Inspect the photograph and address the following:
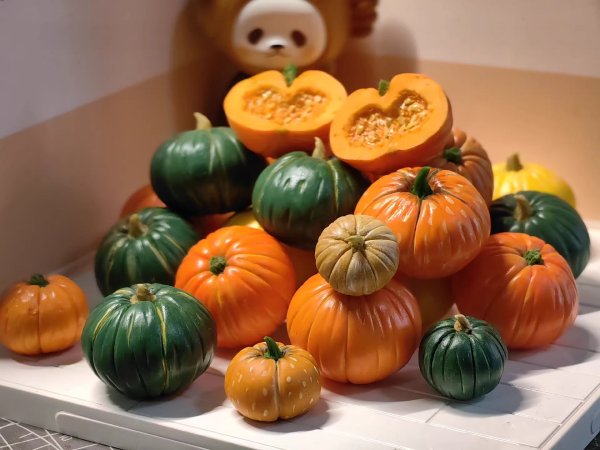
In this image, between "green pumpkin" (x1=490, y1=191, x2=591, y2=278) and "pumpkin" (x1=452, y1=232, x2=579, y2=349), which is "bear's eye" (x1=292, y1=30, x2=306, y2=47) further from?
"pumpkin" (x1=452, y1=232, x2=579, y2=349)

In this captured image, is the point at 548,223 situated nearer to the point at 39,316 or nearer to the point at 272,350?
the point at 272,350

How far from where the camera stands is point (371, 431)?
57.2 inches

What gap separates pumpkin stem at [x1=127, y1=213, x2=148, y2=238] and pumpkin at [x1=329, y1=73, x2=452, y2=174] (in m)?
0.38

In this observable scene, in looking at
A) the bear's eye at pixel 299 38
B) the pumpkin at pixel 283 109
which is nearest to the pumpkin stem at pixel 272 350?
the pumpkin at pixel 283 109

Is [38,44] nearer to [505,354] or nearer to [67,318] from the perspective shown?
[67,318]

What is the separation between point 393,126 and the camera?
5.74ft

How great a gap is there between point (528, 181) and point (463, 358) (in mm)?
710

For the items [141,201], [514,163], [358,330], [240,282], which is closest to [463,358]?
[358,330]

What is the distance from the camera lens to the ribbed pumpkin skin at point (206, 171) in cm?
187

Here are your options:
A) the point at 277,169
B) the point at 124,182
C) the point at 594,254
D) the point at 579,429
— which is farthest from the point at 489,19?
the point at 579,429

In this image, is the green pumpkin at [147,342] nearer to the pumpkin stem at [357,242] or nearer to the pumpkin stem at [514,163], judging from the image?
the pumpkin stem at [357,242]

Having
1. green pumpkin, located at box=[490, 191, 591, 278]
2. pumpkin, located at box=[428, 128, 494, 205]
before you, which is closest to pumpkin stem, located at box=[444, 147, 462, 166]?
pumpkin, located at box=[428, 128, 494, 205]

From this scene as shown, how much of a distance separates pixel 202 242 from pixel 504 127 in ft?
2.75

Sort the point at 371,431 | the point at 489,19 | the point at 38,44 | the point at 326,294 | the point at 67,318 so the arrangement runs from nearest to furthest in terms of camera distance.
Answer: the point at 371,431
the point at 326,294
the point at 67,318
the point at 38,44
the point at 489,19
